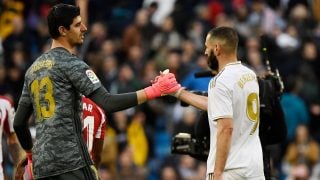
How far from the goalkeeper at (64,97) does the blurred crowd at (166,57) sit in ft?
20.9

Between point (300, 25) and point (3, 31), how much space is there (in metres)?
5.26

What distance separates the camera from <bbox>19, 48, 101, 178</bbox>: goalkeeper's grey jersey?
942 cm

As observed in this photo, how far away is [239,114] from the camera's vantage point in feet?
32.6

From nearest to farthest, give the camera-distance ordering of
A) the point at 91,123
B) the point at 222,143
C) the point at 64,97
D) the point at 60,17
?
1. the point at 64,97
2. the point at 60,17
3. the point at 222,143
4. the point at 91,123

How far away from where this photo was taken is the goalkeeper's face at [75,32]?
9.59m

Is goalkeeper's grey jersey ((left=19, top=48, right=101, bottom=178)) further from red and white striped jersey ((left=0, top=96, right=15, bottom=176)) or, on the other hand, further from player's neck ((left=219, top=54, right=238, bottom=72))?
red and white striped jersey ((left=0, top=96, right=15, bottom=176))

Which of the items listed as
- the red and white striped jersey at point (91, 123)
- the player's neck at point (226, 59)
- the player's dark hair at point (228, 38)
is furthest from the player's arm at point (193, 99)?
the red and white striped jersey at point (91, 123)

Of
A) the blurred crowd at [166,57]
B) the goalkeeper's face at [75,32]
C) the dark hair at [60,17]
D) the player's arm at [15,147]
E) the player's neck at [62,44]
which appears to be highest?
the blurred crowd at [166,57]

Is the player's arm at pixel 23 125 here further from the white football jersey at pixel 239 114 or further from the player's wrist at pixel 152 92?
the white football jersey at pixel 239 114

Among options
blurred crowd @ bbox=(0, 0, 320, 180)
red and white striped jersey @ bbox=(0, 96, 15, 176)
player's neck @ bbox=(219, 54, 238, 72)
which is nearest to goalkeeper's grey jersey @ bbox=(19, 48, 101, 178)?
player's neck @ bbox=(219, 54, 238, 72)

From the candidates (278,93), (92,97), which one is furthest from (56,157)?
(278,93)

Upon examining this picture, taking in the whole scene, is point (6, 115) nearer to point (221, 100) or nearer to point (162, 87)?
point (162, 87)

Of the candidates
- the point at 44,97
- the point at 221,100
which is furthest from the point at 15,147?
the point at 221,100

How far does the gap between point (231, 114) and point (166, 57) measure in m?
10.3
